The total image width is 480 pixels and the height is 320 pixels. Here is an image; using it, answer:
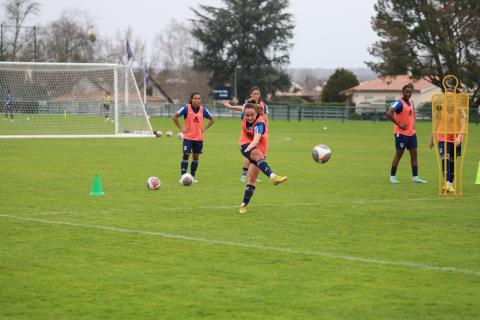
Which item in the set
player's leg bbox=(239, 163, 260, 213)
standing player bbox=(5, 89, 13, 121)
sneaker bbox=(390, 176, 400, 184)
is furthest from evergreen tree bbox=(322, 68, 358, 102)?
player's leg bbox=(239, 163, 260, 213)

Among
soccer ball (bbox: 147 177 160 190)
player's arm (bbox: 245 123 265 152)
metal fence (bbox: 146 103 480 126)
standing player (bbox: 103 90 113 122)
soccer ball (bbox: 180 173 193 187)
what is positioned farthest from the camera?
metal fence (bbox: 146 103 480 126)

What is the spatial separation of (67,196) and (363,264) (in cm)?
759

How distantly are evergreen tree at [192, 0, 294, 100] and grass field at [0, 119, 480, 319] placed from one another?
67352 millimetres

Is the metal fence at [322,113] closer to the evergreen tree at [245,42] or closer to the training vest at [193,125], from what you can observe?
the evergreen tree at [245,42]

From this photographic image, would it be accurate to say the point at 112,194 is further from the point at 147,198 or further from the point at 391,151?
the point at 391,151

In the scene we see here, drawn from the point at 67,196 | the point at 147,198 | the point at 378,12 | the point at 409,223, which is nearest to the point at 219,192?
the point at 147,198

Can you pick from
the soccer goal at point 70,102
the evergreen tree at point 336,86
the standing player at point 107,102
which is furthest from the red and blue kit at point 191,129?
the evergreen tree at point 336,86

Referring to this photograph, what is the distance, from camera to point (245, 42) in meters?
85.4

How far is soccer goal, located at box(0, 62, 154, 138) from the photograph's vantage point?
3503 centimetres

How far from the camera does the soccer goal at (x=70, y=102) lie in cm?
3503

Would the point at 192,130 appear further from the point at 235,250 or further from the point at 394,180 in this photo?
the point at 235,250

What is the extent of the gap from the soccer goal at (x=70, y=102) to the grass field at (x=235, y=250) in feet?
57.4

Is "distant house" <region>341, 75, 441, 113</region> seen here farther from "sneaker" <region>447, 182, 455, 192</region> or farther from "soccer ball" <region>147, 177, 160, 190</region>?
"soccer ball" <region>147, 177, 160, 190</region>

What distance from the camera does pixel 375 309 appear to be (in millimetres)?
6922
